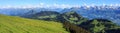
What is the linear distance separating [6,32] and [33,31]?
2821 cm

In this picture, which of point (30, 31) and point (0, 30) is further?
point (30, 31)

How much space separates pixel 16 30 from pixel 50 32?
86.4 ft

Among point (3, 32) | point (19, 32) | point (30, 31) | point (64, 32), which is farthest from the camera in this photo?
point (64, 32)

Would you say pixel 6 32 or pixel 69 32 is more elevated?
pixel 6 32

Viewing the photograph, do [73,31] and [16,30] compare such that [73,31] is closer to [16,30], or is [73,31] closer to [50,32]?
[50,32]

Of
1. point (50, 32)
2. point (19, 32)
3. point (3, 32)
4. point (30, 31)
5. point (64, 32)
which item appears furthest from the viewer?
point (64, 32)

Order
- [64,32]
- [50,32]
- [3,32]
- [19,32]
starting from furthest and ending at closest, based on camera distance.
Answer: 1. [64,32]
2. [50,32]
3. [19,32]
4. [3,32]

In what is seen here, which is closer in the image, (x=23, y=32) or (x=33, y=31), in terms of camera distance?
(x=23, y=32)

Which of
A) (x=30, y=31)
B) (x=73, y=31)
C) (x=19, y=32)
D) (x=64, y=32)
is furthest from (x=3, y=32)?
(x=73, y=31)

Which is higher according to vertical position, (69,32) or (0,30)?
(0,30)

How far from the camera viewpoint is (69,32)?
176 meters

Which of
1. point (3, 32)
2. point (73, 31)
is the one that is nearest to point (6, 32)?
point (3, 32)

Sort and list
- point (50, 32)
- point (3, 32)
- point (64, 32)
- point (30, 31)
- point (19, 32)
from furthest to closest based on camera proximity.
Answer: point (64, 32) < point (50, 32) < point (30, 31) < point (19, 32) < point (3, 32)

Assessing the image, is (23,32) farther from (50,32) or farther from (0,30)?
(50,32)
